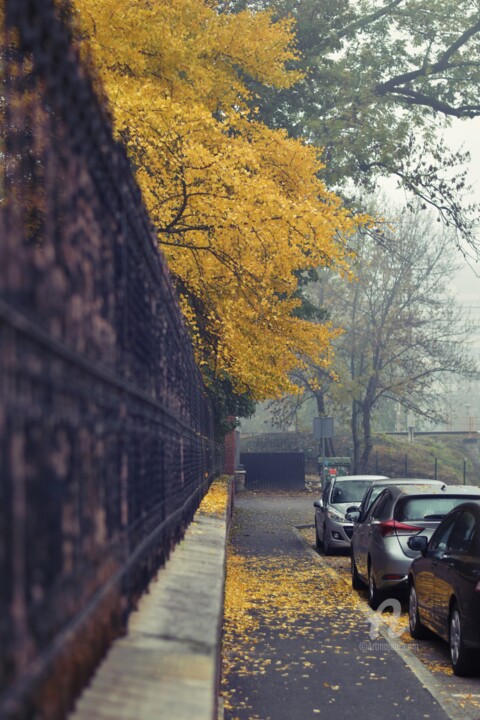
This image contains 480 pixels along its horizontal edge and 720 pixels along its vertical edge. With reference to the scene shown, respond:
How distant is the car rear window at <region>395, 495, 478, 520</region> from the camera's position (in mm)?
14516

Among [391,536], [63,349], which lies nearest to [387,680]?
[391,536]

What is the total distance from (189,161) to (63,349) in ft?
41.9

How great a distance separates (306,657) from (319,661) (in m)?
0.25

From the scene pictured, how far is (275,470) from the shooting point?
5975cm

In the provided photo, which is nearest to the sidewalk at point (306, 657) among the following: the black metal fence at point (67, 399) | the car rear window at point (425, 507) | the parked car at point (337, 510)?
the car rear window at point (425, 507)

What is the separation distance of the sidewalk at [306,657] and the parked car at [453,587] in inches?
18.8

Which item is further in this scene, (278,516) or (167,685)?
(278,516)

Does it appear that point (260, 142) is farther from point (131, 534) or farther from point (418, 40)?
point (418, 40)

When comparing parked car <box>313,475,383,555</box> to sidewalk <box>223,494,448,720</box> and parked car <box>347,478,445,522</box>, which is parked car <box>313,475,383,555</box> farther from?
parked car <box>347,478,445,522</box>

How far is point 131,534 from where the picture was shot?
180 inches

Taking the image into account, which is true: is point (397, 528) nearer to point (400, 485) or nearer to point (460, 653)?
point (400, 485)

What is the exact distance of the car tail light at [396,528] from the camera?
1428cm

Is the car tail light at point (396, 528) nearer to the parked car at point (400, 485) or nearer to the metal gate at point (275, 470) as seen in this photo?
the parked car at point (400, 485)

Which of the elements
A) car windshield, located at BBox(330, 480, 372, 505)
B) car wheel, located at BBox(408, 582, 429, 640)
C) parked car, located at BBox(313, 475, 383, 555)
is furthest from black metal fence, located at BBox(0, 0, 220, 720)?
car windshield, located at BBox(330, 480, 372, 505)
